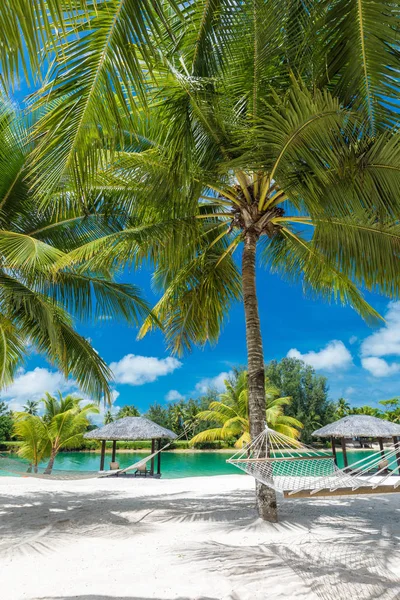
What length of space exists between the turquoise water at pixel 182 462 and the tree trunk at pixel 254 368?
12790mm

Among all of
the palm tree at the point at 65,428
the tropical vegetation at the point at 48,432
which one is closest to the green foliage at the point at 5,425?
the tropical vegetation at the point at 48,432

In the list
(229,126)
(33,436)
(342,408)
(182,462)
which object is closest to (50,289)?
(229,126)

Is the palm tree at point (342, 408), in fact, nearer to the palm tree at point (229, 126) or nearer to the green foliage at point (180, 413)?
the green foliage at point (180, 413)

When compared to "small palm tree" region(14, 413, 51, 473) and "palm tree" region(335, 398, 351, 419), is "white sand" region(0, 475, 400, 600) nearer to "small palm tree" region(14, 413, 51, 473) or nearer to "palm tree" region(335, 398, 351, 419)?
"small palm tree" region(14, 413, 51, 473)

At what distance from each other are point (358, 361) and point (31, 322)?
15438 centimetres

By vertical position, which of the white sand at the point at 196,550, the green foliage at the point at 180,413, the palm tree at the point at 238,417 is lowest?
the white sand at the point at 196,550

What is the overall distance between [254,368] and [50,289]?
2663 millimetres

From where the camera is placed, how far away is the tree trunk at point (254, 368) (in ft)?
13.2

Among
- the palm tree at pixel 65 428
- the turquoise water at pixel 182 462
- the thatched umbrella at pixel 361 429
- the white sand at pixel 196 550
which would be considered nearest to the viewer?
the white sand at pixel 196 550

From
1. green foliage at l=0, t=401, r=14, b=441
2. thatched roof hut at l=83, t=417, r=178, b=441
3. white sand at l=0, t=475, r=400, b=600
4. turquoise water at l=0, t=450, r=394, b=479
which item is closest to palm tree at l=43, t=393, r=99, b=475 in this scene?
thatched roof hut at l=83, t=417, r=178, b=441

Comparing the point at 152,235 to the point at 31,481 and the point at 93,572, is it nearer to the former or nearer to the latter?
the point at 93,572

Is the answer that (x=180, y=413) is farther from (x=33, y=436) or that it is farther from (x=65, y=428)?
(x=33, y=436)

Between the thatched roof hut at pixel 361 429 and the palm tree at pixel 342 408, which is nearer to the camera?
the thatched roof hut at pixel 361 429

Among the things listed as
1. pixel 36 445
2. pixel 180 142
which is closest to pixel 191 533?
pixel 180 142
